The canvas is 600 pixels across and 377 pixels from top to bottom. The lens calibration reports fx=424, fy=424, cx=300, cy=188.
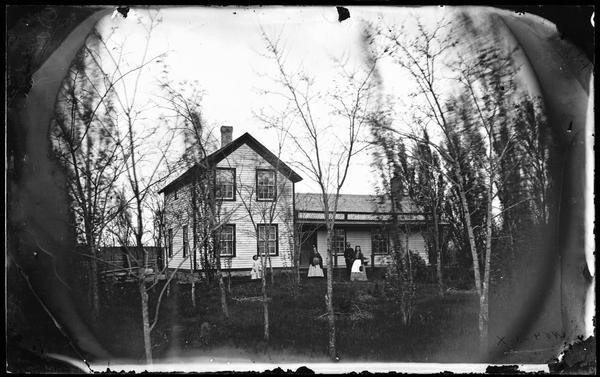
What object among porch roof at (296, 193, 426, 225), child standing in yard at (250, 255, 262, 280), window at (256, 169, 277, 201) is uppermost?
window at (256, 169, 277, 201)

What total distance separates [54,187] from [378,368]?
2.27 meters

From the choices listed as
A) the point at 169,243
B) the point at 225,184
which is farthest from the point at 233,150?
the point at 169,243

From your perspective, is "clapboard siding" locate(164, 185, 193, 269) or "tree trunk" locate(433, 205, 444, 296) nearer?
"clapboard siding" locate(164, 185, 193, 269)

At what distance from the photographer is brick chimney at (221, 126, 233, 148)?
2.56 metres

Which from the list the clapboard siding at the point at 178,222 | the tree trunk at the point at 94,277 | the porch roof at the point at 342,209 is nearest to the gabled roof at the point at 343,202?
the porch roof at the point at 342,209

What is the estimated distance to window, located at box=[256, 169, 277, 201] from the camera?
2592 mm

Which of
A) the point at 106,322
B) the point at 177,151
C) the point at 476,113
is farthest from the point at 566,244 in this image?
the point at 106,322

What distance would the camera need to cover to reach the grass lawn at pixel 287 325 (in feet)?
8.44

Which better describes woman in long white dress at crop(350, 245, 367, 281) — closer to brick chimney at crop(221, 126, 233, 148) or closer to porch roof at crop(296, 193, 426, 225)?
porch roof at crop(296, 193, 426, 225)

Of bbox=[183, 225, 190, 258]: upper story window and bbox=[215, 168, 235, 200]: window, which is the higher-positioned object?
bbox=[215, 168, 235, 200]: window

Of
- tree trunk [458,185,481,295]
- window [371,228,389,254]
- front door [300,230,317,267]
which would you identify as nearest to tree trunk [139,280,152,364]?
front door [300,230,317,267]

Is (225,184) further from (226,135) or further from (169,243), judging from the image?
(169,243)

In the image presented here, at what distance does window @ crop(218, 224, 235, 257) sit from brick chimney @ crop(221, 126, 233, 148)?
51 cm

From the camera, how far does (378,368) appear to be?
8.53 ft
